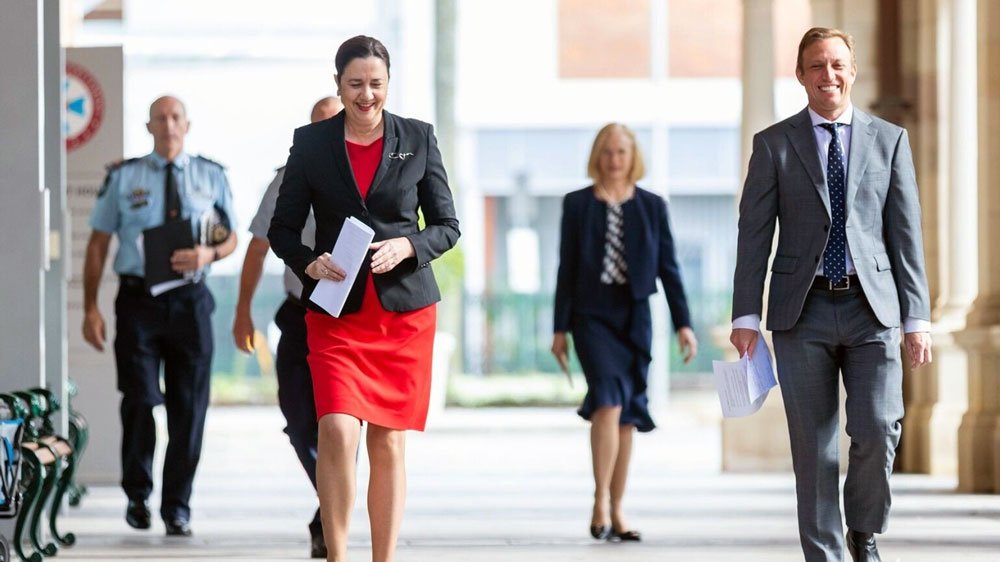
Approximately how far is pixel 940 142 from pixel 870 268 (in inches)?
309

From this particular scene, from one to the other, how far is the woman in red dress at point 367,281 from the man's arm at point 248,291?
5.64ft

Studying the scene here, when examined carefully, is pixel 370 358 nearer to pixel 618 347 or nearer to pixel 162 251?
pixel 618 347

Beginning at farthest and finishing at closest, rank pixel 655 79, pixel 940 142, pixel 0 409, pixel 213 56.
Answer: pixel 655 79, pixel 213 56, pixel 940 142, pixel 0 409

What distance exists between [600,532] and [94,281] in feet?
9.20

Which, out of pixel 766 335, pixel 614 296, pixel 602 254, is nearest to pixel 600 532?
pixel 614 296

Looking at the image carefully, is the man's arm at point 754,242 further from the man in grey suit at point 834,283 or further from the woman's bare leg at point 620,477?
the woman's bare leg at point 620,477

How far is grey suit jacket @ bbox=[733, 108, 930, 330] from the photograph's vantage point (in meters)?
6.29

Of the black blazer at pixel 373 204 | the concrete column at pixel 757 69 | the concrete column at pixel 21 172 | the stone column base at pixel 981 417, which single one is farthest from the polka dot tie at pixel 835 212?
the concrete column at pixel 757 69

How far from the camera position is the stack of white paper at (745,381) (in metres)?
6.48

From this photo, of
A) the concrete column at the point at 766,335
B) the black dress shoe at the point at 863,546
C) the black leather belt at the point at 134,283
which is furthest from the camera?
the concrete column at the point at 766,335

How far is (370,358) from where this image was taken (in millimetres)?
6387

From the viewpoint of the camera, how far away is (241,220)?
25.6 m

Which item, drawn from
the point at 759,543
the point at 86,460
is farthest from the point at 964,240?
the point at 86,460

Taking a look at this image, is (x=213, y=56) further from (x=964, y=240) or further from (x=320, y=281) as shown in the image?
(x=320, y=281)
